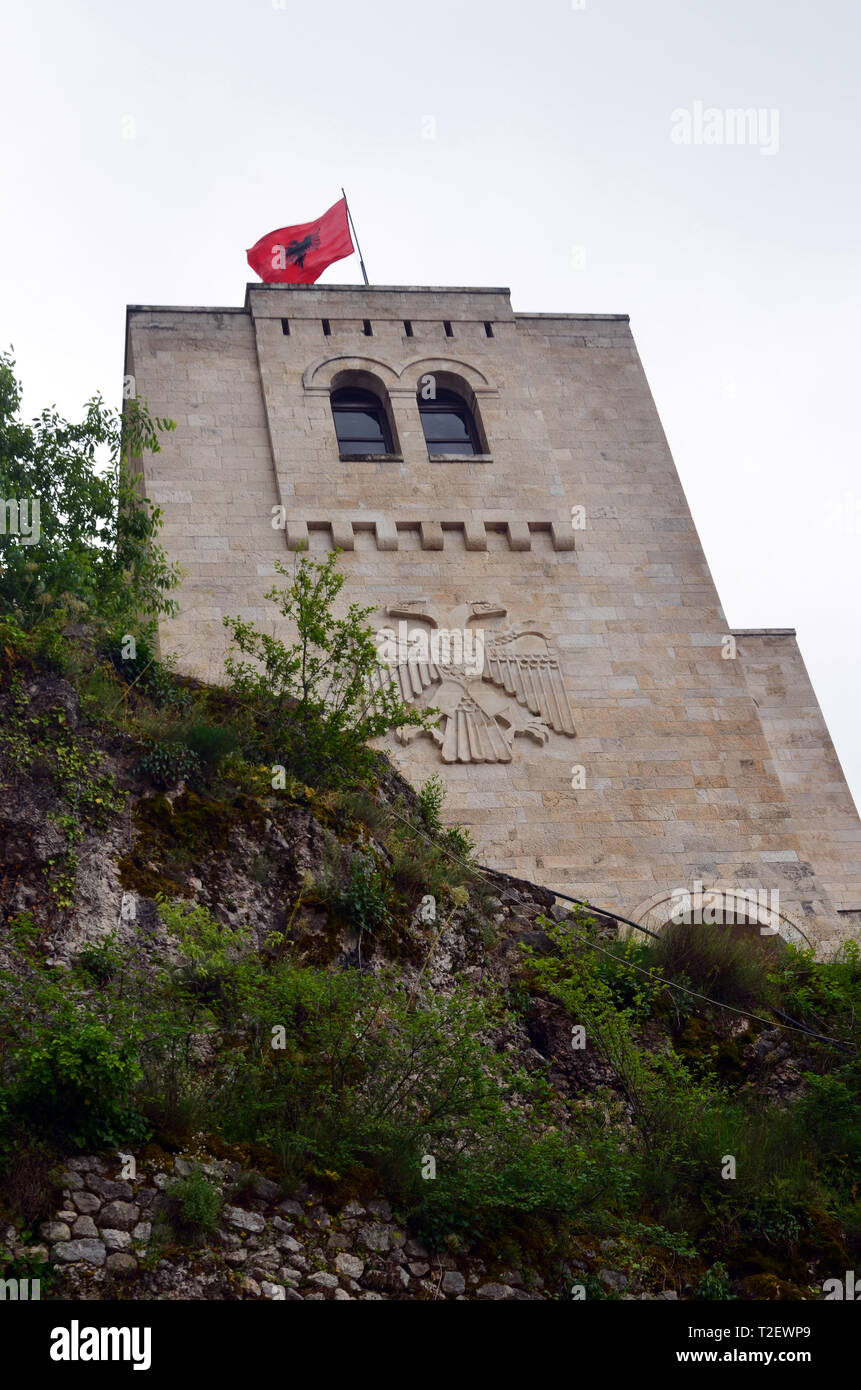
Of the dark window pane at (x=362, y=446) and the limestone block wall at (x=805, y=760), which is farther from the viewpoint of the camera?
the dark window pane at (x=362, y=446)

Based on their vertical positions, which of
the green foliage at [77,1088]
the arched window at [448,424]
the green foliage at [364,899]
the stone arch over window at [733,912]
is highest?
the arched window at [448,424]

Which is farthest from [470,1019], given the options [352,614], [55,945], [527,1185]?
[352,614]

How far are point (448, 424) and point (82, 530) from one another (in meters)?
8.23

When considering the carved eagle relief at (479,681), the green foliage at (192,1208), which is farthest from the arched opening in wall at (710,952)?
the green foliage at (192,1208)

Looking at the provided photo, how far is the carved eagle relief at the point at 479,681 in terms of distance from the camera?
21875 millimetres

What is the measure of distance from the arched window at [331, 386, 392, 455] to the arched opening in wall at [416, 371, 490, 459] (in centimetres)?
73

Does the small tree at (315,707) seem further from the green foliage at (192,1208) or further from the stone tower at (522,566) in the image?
the green foliage at (192,1208)

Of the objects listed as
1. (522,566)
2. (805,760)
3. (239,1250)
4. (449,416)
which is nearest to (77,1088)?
(239,1250)

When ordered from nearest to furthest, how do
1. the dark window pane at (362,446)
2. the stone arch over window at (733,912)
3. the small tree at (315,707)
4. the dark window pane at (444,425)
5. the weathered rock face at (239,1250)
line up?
the weathered rock face at (239,1250) < the small tree at (315,707) < the stone arch over window at (733,912) < the dark window pane at (362,446) < the dark window pane at (444,425)

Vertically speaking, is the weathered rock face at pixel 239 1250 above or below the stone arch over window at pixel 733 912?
below

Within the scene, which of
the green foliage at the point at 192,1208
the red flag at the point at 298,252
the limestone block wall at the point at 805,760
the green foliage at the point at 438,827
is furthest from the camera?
the red flag at the point at 298,252

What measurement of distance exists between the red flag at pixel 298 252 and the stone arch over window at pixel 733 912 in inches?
578

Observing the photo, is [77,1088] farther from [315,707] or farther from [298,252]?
[298,252]
